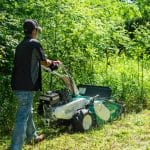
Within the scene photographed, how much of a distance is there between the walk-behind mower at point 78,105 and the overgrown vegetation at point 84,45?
715 mm

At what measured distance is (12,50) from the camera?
8195mm

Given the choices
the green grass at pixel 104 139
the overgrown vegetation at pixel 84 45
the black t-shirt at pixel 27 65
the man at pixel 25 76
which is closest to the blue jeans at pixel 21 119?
the man at pixel 25 76

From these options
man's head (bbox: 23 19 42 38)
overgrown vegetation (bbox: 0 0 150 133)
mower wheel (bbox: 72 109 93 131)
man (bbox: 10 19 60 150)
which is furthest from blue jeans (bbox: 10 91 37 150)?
mower wheel (bbox: 72 109 93 131)

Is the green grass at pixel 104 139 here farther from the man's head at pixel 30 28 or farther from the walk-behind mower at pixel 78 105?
the man's head at pixel 30 28

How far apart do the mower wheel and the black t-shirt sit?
173 centimetres

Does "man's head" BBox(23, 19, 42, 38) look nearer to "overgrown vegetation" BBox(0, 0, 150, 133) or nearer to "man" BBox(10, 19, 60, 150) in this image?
"man" BBox(10, 19, 60, 150)

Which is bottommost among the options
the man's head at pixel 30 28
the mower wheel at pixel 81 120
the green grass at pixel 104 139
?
the green grass at pixel 104 139

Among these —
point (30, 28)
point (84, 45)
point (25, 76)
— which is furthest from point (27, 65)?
point (84, 45)

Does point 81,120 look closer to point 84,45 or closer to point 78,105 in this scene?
point 78,105

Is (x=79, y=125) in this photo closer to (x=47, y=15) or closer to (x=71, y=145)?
(x=71, y=145)

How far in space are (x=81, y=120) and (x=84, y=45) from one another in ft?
6.48

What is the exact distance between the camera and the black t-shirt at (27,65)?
6.77 m

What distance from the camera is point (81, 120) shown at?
8383mm

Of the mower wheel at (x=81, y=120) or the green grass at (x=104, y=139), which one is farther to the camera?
the mower wheel at (x=81, y=120)
